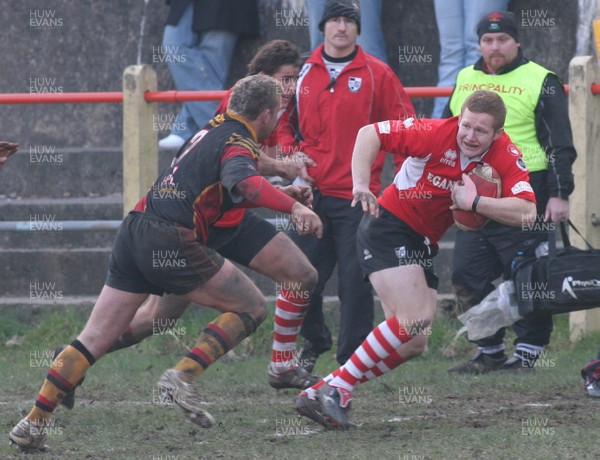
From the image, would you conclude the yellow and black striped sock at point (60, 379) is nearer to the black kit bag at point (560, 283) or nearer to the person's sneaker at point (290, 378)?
the person's sneaker at point (290, 378)

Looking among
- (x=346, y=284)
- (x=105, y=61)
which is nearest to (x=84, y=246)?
(x=105, y=61)

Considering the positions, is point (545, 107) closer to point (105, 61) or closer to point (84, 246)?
point (84, 246)

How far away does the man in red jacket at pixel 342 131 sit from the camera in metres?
7.79

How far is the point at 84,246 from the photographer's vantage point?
10289 mm

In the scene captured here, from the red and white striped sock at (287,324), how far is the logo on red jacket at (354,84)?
51.9 inches

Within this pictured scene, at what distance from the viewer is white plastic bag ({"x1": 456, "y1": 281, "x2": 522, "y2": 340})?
24.5 feet

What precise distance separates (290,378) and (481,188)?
1803mm

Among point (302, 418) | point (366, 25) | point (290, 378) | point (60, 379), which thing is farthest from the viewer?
point (366, 25)

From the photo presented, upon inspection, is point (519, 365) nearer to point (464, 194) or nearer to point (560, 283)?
point (560, 283)

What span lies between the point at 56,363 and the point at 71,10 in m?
6.37

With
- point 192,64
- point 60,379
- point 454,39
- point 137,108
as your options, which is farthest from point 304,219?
point 192,64

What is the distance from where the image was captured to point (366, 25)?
998 cm

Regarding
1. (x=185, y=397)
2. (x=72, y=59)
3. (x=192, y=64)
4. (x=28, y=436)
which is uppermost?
(x=192, y=64)

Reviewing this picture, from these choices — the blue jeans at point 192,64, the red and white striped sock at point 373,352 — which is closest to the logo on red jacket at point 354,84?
the red and white striped sock at point 373,352
